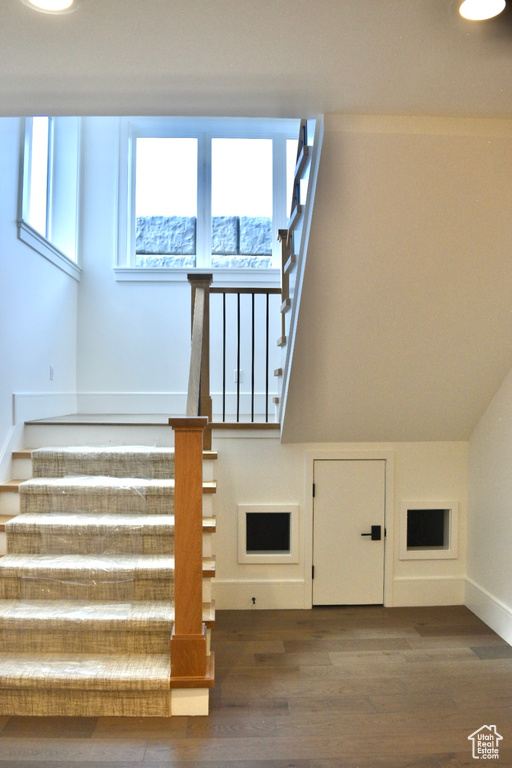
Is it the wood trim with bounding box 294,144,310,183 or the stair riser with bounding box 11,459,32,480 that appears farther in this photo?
the stair riser with bounding box 11,459,32,480

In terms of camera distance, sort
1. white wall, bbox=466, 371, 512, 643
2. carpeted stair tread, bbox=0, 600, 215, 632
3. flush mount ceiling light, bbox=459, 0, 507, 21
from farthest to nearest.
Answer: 1. white wall, bbox=466, 371, 512, 643
2. carpeted stair tread, bbox=0, 600, 215, 632
3. flush mount ceiling light, bbox=459, 0, 507, 21

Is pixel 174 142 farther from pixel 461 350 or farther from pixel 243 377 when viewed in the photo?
pixel 461 350

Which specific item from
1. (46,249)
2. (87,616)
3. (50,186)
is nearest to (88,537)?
(87,616)

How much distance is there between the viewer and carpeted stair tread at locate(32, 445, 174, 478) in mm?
3490

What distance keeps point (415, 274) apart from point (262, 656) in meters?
2.06

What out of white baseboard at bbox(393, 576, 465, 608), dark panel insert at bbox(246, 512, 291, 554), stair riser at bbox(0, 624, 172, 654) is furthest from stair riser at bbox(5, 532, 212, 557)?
white baseboard at bbox(393, 576, 465, 608)

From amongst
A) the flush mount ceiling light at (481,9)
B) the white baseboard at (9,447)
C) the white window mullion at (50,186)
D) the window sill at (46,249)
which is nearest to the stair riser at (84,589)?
the white baseboard at (9,447)

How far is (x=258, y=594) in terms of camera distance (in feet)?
12.3

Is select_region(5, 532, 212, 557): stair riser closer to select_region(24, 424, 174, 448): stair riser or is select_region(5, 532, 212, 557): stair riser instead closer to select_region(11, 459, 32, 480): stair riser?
select_region(11, 459, 32, 480): stair riser

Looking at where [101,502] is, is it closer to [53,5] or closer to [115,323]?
[115,323]

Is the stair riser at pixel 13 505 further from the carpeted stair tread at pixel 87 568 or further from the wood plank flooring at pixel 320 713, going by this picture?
the wood plank flooring at pixel 320 713

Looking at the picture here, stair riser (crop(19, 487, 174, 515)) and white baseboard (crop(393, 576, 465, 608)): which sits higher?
stair riser (crop(19, 487, 174, 515))

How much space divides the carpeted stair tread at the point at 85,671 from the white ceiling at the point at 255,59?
2.34m

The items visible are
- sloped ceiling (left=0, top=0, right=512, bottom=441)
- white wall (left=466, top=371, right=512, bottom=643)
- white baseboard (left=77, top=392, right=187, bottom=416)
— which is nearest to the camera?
sloped ceiling (left=0, top=0, right=512, bottom=441)
